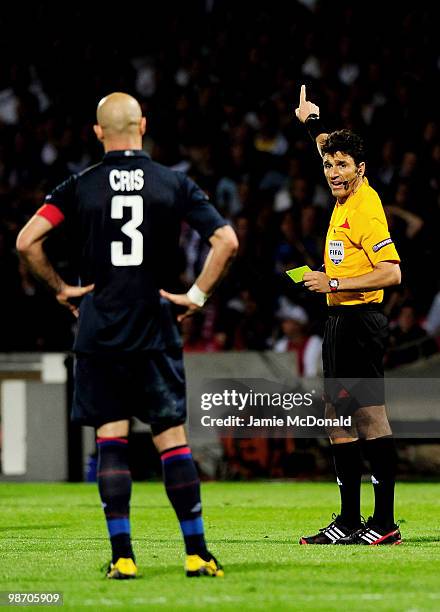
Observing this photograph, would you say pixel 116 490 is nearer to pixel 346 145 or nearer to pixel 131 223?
pixel 131 223

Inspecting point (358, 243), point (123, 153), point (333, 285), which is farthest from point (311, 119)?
point (123, 153)

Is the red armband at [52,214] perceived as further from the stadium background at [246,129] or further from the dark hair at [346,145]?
the stadium background at [246,129]

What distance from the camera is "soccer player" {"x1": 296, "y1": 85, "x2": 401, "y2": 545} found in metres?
7.73

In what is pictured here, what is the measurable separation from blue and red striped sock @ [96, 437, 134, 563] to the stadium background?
313 inches

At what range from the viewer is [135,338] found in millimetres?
6074

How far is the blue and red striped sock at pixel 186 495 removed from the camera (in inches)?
238

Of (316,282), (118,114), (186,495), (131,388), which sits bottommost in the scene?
(186,495)

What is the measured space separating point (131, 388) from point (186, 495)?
504mm

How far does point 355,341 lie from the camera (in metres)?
7.82

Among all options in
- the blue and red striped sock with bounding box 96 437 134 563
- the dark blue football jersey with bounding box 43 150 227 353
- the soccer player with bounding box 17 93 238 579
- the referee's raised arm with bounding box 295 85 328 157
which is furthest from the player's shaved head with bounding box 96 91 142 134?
the referee's raised arm with bounding box 295 85 328 157

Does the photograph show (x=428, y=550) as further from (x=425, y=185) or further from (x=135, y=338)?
(x=425, y=185)

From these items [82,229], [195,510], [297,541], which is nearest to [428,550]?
[297,541]

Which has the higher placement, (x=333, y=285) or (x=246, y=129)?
(x=246, y=129)

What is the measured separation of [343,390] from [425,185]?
7724mm
